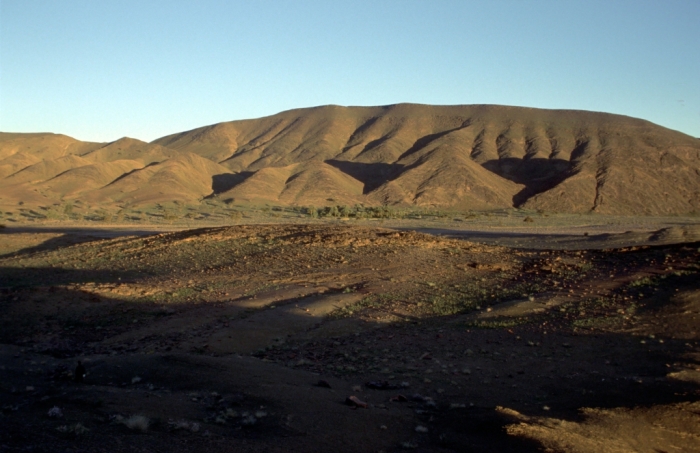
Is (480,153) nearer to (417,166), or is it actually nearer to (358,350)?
(417,166)

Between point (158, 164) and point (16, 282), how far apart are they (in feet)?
238

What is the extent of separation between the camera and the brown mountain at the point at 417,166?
261 feet

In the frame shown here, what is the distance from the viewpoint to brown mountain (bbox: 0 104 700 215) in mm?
79500

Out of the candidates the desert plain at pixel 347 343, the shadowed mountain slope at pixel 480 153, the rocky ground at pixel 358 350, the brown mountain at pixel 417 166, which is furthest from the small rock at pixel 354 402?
the shadowed mountain slope at pixel 480 153

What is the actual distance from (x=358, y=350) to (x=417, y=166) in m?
80.5

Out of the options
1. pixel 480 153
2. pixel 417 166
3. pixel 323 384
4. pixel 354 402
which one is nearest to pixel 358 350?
pixel 323 384

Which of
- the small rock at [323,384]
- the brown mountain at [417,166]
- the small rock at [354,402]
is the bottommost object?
the small rock at [323,384]

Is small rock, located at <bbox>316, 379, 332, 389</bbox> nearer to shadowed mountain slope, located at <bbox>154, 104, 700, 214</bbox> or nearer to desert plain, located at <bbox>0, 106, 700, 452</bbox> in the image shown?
desert plain, located at <bbox>0, 106, 700, 452</bbox>

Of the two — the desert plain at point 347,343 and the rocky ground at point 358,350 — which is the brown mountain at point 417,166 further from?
the rocky ground at point 358,350

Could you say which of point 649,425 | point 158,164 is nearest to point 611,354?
point 649,425

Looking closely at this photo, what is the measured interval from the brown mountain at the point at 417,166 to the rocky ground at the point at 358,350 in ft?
186

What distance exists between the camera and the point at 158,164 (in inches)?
3588

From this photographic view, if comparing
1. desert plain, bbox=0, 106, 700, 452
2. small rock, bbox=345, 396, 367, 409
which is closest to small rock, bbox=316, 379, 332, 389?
desert plain, bbox=0, 106, 700, 452

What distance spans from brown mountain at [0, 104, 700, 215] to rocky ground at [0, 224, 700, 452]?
56842 millimetres
